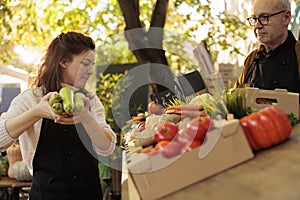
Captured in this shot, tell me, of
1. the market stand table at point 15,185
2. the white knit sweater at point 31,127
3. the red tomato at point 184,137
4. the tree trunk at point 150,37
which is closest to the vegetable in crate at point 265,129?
the red tomato at point 184,137

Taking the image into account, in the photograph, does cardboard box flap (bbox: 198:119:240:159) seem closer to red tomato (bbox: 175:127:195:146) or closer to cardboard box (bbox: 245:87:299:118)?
red tomato (bbox: 175:127:195:146)

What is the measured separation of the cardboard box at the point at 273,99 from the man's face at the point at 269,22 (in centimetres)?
67

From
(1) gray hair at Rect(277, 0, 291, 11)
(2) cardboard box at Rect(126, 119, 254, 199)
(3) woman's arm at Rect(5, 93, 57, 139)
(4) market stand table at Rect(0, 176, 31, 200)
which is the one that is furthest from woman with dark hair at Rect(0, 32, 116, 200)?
(4) market stand table at Rect(0, 176, 31, 200)

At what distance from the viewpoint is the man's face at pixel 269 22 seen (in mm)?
2740

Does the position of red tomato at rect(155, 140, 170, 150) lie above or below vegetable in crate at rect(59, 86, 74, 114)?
below

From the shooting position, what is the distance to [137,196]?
5.00 ft

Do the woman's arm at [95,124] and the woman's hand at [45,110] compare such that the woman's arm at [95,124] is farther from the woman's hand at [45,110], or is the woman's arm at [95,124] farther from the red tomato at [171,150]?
the red tomato at [171,150]

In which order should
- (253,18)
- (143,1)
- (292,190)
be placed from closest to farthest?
1. (292,190)
2. (253,18)
3. (143,1)

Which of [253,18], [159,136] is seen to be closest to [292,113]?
[159,136]

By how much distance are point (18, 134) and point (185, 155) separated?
1.08 meters

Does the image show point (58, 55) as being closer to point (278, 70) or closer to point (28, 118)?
point (28, 118)

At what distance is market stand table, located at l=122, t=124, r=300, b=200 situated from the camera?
1.32 meters

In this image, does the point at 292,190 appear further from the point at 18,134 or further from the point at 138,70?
the point at 138,70

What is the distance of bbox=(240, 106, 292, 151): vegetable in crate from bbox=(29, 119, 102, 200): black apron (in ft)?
3.44
